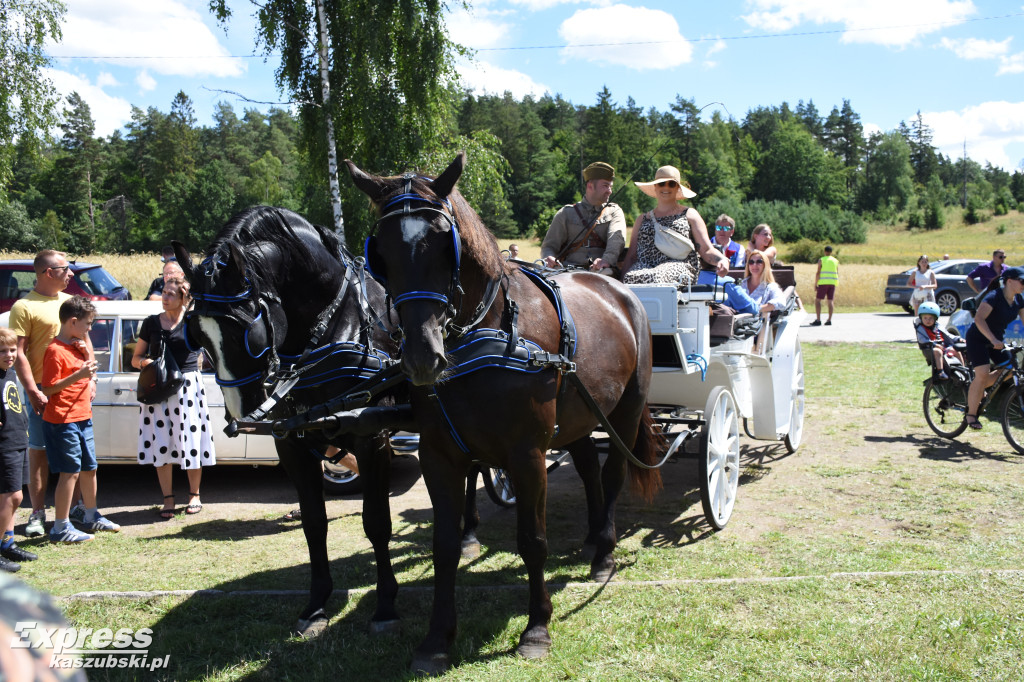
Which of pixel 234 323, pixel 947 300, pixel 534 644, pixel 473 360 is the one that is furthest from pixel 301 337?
pixel 947 300

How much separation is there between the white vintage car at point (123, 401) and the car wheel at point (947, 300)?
70.0 feet

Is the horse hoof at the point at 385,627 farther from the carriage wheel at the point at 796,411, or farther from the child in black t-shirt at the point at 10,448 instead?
the carriage wheel at the point at 796,411

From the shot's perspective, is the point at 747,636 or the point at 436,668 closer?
the point at 436,668

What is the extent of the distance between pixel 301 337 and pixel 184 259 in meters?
0.71

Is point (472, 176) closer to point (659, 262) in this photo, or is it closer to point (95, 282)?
point (95, 282)

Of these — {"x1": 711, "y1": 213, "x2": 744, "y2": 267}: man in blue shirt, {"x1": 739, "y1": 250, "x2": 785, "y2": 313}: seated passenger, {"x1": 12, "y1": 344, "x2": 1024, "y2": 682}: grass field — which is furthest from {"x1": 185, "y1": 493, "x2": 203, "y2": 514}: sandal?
{"x1": 711, "y1": 213, "x2": 744, "y2": 267}: man in blue shirt

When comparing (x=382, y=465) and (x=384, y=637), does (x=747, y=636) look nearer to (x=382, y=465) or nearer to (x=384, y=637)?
(x=384, y=637)

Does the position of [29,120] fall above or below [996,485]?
above

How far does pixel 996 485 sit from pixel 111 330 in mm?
7954

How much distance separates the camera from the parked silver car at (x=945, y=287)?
72.4 ft

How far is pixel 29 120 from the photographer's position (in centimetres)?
1869

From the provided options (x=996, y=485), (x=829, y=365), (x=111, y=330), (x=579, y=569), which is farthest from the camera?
(x=829, y=365)

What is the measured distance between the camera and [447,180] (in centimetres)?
314

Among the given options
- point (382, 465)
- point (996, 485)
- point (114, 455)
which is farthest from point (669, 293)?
point (114, 455)
